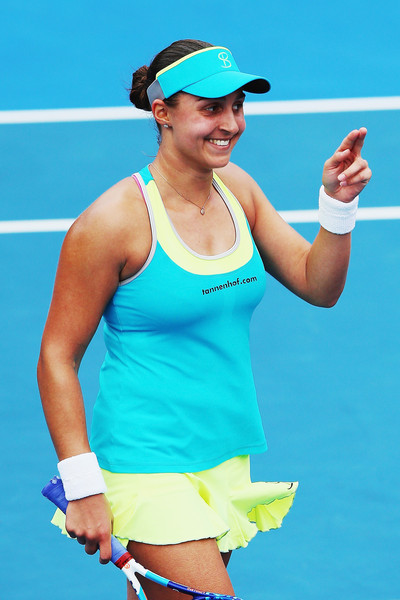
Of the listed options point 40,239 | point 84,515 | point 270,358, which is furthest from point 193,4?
point 84,515

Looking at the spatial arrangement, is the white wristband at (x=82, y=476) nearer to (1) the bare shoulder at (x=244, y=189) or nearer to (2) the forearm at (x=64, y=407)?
(2) the forearm at (x=64, y=407)

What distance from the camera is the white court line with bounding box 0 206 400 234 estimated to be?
299 inches

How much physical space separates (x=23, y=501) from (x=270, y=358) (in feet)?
5.39

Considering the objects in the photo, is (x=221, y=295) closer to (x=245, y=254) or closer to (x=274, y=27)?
(x=245, y=254)

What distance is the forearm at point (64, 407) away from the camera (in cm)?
356

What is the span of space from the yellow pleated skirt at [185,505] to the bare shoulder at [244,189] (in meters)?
0.81

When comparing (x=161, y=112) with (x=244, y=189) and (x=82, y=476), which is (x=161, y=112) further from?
(x=82, y=476)

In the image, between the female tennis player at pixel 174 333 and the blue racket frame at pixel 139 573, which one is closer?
the blue racket frame at pixel 139 573

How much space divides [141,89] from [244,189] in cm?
47

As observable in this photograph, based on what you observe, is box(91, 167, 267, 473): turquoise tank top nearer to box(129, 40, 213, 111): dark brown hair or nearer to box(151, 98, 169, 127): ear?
box(151, 98, 169, 127): ear

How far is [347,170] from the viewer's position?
3.67 m

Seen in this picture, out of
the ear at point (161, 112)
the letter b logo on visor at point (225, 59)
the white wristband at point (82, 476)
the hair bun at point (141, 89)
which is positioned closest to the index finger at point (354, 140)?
the letter b logo on visor at point (225, 59)

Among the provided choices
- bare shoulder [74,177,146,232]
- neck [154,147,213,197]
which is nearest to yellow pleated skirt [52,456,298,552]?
bare shoulder [74,177,146,232]

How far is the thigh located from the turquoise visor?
4.35ft
